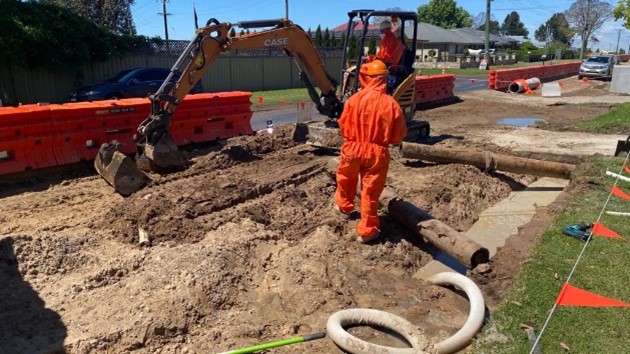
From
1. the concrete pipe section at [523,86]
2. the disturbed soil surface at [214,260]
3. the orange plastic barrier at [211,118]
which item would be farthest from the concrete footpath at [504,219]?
the concrete pipe section at [523,86]

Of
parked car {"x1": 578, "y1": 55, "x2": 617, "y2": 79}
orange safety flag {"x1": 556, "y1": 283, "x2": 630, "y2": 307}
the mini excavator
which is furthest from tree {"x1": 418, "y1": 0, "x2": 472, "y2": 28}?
orange safety flag {"x1": 556, "y1": 283, "x2": 630, "y2": 307}

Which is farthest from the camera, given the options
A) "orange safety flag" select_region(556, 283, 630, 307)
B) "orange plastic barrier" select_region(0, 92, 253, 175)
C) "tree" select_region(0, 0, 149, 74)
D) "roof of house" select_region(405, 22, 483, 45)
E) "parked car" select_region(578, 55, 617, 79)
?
"roof of house" select_region(405, 22, 483, 45)

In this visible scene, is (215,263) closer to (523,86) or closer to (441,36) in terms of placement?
(523,86)

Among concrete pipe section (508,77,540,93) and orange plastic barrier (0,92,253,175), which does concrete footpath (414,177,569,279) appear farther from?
concrete pipe section (508,77,540,93)

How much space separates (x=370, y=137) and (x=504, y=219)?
3170 mm

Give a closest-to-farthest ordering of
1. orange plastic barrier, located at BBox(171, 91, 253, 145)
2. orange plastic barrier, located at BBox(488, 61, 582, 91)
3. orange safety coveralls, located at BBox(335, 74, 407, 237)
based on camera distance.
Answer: orange safety coveralls, located at BBox(335, 74, 407, 237) → orange plastic barrier, located at BBox(171, 91, 253, 145) → orange plastic barrier, located at BBox(488, 61, 582, 91)

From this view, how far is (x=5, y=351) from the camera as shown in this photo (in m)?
4.23

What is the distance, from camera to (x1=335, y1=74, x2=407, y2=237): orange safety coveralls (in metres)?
6.33

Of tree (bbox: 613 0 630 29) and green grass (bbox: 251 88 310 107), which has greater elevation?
tree (bbox: 613 0 630 29)

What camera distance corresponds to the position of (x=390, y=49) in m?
10.3

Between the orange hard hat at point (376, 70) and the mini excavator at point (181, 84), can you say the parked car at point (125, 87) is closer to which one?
the mini excavator at point (181, 84)

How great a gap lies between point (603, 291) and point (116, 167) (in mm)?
6680

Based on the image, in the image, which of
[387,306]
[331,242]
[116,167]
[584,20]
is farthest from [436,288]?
[584,20]

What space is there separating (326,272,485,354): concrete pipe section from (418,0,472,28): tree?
364 feet
